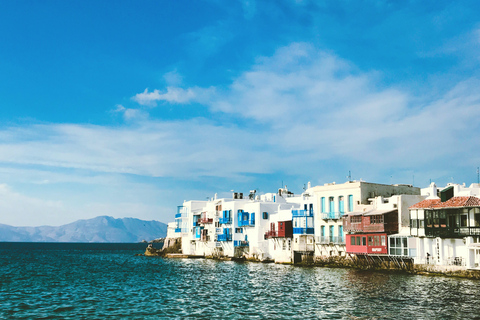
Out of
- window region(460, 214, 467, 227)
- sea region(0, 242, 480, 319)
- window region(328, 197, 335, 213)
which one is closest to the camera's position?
sea region(0, 242, 480, 319)

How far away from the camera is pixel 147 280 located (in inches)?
2422

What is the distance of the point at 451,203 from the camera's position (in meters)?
57.5

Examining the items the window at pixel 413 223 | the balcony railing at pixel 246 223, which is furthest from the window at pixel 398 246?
the balcony railing at pixel 246 223

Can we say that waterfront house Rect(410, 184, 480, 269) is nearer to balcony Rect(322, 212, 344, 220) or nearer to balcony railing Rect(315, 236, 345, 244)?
balcony railing Rect(315, 236, 345, 244)

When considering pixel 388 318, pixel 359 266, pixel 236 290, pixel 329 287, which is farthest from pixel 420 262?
pixel 388 318

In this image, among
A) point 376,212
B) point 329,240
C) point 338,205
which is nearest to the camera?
point 376,212

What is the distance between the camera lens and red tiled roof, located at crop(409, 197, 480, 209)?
183ft

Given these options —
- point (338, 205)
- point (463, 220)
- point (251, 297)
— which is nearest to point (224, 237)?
point (338, 205)

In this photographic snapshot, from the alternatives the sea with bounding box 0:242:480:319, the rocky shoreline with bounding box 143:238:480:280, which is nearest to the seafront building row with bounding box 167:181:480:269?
the rocky shoreline with bounding box 143:238:480:280

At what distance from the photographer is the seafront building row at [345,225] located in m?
57.1

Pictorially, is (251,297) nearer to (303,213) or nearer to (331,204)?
(331,204)

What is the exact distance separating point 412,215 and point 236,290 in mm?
26499

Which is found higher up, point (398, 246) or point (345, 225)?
point (345, 225)

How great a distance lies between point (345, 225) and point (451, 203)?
17893 millimetres
